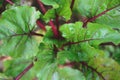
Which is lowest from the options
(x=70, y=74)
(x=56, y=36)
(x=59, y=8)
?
(x=70, y=74)

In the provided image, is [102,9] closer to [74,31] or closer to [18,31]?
[74,31]

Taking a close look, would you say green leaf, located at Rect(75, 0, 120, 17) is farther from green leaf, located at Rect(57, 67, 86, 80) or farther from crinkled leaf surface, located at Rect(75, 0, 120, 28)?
green leaf, located at Rect(57, 67, 86, 80)

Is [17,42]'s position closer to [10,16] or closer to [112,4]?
[10,16]

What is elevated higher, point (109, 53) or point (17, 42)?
point (17, 42)

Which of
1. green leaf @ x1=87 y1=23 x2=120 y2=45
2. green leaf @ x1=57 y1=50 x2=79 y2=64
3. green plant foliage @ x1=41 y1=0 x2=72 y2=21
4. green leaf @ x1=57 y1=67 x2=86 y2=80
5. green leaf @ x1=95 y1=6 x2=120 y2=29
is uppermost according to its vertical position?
green plant foliage @ x1=41 y1=0 x2=72 y2=21

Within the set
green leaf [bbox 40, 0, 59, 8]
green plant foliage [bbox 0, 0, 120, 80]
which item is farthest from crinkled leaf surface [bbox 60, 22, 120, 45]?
green leaf [bbox 40, 0, 59, 8]

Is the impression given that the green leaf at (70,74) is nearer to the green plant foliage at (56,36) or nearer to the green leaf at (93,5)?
the green plant foliage at (56,36)

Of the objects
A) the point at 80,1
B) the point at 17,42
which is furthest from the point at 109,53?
the point at 17,42

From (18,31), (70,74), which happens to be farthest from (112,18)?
(18,31)
